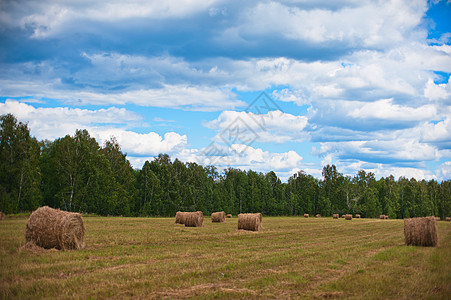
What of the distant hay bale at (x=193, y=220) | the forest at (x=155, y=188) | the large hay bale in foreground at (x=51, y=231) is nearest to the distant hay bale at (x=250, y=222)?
the distant hay bale at (x=193, y=220)

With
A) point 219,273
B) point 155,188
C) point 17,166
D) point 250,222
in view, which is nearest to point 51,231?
point 219,273

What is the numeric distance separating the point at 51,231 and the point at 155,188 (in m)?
61.5

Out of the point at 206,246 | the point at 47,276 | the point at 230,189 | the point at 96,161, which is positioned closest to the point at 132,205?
the point at 96,161

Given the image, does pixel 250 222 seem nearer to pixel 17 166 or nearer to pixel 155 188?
pixel 17 166

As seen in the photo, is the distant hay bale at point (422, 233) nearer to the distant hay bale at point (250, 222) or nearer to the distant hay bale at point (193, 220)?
the distant hay bale at point (250, 222)

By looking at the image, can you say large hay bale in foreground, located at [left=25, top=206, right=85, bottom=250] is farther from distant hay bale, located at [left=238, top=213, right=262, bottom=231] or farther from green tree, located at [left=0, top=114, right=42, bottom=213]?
green tree, located at [left=0, top=114, right=42, bottom=213]

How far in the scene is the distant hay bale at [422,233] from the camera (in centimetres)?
1911

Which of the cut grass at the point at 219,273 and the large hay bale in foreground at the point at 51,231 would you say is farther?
the large hay bale in foreground at the point at 51,231

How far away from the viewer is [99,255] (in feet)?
46.7

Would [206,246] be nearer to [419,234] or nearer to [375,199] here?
[419,234]

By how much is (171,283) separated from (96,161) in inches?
2321

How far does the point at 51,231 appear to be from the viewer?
15391 mm

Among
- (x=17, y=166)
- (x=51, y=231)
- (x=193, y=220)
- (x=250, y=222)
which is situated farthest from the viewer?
(x=17, y=166)

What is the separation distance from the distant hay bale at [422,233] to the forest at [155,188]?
1800 inches
